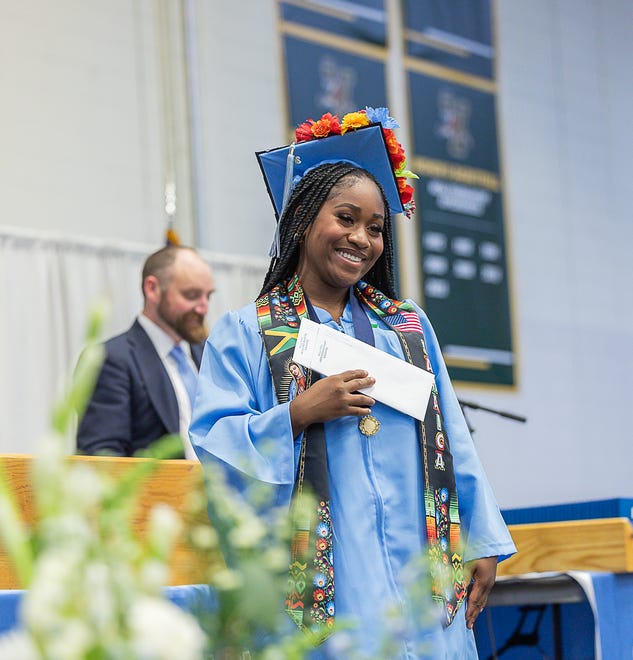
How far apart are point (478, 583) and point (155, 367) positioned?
190 cm

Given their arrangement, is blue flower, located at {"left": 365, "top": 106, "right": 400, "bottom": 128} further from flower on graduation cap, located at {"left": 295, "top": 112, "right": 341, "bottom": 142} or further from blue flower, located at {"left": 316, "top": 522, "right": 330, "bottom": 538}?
blue flower, located at {"left": 316, "top": 522, "right": 330, "bottom": 538}

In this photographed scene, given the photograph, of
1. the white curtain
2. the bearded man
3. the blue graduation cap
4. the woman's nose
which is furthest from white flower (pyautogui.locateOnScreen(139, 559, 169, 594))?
the white curtain

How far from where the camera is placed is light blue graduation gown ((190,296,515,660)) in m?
2.08

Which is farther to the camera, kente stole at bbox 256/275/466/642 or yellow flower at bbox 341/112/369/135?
yellow flower at bbox 341/112/369/135

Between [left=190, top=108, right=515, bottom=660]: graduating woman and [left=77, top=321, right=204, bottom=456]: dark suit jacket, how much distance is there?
4.51 feet

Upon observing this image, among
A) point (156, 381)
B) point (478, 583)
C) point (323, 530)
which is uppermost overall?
point (156, 381)

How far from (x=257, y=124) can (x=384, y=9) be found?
3.47 feet

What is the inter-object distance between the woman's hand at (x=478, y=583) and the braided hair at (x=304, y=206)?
0.68 meters

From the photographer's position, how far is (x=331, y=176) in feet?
7.98

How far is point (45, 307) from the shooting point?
Result: 204 inches


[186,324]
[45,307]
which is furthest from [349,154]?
[45,307]

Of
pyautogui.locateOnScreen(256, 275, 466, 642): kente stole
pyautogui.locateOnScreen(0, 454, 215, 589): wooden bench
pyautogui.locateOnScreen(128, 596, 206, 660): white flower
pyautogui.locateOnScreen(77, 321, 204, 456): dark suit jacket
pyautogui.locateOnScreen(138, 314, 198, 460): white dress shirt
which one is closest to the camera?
pyautogui.locateOnScreen(128, 596, 206, 660): white flower

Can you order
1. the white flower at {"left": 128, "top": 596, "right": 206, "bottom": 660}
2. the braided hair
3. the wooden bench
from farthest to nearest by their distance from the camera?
the braided hair → the wooden bench → the white flower at {"left": 128, "top": 596, "right": 206, "bottom": 660}

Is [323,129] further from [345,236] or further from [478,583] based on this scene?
[478,583]
